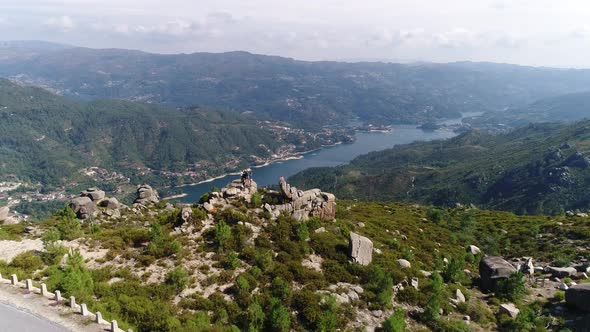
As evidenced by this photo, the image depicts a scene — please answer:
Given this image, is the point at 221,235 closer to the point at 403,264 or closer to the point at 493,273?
the point at 403,264

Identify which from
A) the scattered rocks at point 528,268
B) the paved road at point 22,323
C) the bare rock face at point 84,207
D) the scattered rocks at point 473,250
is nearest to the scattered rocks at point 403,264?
the scattered rocks at point 528,268

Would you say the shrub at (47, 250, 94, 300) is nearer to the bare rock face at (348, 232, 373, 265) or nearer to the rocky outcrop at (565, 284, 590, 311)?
the bare rock face at (348, 232, 373, 265)

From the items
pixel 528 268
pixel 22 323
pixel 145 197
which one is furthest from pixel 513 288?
pixel 145 197

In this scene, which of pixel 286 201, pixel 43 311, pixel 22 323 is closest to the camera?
pixel 22 323

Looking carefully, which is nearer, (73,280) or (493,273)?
(73,280)

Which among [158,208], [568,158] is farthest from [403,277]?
[568,158]

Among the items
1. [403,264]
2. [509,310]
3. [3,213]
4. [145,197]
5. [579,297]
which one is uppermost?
[579,297]

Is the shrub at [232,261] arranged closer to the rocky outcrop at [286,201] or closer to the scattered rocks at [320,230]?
the rocky outcrop at [286,201]

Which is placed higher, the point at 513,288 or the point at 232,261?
the point at 232,261
